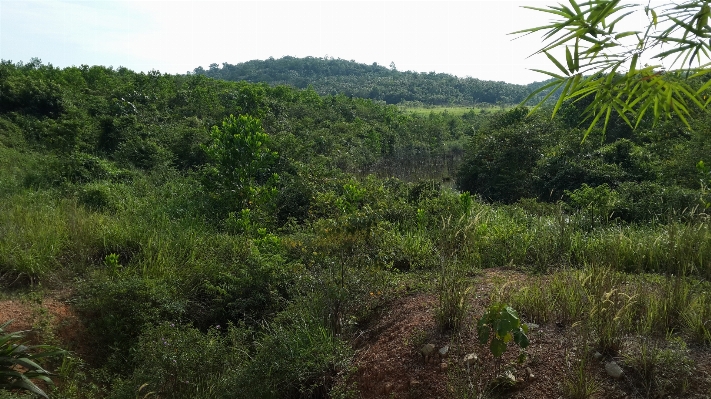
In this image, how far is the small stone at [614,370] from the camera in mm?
2911

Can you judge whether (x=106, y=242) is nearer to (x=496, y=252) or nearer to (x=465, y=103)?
(x=496, y=252)

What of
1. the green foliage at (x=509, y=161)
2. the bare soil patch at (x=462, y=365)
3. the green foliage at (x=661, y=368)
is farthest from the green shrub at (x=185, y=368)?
the green foliage at (x=509, y=161)

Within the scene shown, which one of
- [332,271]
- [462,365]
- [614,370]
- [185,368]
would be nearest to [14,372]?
[185,368]

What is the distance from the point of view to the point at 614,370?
9.60 ft

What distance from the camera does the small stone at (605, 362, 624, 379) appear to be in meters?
2.91

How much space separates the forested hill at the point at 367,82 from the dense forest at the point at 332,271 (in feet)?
125

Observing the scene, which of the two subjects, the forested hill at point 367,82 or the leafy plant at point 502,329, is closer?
the leafy plant at point 502,329

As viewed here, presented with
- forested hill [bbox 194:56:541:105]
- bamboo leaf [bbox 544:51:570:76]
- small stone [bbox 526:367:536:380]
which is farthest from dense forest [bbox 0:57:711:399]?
forested hill [bbox 194:56:541:105]

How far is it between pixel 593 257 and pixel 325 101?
868 inches

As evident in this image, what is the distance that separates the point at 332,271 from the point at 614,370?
87.6 inches

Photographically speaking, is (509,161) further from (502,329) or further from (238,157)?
(502,329)

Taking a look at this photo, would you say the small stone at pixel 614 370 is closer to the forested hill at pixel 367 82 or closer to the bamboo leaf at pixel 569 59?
the bamboo leaf at pixel 569 59

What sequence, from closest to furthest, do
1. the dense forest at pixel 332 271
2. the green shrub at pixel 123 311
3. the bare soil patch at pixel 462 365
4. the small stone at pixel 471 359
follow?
the bare soil patch at pixel 462 365 < the small stone at pixel 471 359 < the dense forest at pixel 332 271 < the green shrub at pixel 123 311

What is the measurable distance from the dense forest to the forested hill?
125ft
